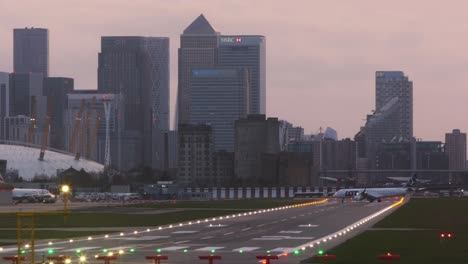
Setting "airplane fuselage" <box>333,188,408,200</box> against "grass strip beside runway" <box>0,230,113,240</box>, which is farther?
"airplane fuselage" <box>333,188,408,200</box>

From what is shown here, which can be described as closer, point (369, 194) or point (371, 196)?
point (371, 196)

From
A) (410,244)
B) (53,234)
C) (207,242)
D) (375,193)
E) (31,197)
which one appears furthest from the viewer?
(375,193)

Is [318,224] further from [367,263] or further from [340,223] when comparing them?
[367,263]

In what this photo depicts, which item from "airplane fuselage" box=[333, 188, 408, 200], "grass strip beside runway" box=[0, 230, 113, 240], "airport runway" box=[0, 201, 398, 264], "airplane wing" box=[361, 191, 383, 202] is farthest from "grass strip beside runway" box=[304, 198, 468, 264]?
"airplane fuselage" box=[333, 188, 408, 200]

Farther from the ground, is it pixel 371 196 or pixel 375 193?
pixel 375 193

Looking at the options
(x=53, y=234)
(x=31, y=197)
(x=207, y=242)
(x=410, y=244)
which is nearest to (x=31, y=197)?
(x=31, y=197)

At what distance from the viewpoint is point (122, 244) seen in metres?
56.6

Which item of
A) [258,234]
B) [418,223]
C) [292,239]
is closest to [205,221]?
[418,223]

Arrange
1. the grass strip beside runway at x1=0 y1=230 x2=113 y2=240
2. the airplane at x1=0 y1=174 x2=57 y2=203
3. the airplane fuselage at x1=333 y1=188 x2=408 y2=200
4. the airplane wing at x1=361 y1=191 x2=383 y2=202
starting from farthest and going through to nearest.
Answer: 1. the airplane fuselage at x1=333 y1=188 x2=408 y2=200
2. the airplane at x1=0 y1=174 x2=57 y2=203
3. the airplane wing at x1=361 y1=191 x2=383 y2=202
4. the grass strip beside runway at x1=0 y1=230 x2=113 y2=240

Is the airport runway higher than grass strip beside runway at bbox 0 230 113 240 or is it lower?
higher

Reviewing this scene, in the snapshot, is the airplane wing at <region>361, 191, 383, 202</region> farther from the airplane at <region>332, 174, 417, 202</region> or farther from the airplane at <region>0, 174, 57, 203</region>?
the airplane at <region>0, 174, 57, 203</region>

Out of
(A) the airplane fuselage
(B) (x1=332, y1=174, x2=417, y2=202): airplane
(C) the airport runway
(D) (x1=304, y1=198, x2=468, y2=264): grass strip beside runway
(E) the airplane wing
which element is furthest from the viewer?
(A) the airplane fuselage

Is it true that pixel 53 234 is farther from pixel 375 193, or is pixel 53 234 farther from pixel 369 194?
pixel 375 193

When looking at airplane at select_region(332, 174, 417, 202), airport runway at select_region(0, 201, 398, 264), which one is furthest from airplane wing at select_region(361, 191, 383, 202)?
airport runway at select_region(0, 201, 398, 264)
